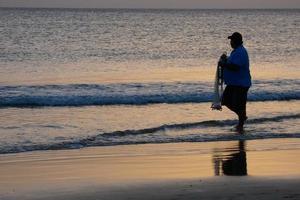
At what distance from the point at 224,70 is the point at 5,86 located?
1055 centimetres

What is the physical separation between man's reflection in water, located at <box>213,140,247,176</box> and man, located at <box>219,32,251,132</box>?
58.3 inches

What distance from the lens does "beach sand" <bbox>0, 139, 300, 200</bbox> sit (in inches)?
304

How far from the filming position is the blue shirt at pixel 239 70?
12398 millimetres

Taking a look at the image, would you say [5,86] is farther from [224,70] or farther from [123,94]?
[224,70]

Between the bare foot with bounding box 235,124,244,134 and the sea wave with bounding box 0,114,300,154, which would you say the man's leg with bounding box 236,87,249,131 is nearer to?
the bare foot with bounding box 235,124,244,134

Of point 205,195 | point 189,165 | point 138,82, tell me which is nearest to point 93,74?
point 138,82

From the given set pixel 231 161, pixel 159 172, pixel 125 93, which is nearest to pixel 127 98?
pixel 125 93

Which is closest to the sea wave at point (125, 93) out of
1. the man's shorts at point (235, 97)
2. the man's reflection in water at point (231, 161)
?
the man's shorts at point (235, 97)

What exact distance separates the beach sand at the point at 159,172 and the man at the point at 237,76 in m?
1.15

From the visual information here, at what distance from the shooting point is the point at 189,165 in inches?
376

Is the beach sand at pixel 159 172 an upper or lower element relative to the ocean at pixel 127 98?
upper

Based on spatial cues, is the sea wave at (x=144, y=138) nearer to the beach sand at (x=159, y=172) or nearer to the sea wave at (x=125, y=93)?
the beach sand at (x=159, y=172)

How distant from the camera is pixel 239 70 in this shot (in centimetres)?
1250

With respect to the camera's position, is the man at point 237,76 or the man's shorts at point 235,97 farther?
the man's shorts at point 235,97
